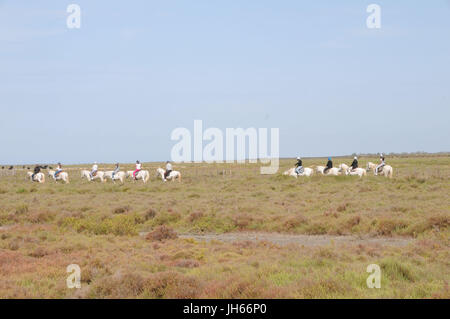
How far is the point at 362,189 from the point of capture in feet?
97.9

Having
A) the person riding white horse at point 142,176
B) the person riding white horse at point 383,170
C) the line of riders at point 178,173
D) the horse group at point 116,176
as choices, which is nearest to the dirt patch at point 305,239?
the line of riders at point 178,173

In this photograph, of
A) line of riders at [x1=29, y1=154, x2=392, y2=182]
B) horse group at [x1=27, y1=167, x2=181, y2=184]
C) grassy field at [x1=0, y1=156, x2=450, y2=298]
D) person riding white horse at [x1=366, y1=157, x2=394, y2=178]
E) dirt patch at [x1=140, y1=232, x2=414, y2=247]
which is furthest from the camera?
horse group at [x1=27, y1=167, x2=181, y2=184]

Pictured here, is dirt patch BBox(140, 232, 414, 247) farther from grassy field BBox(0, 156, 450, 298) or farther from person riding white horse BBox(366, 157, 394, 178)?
person riding white horse BBox(366, 157, 394, 178)

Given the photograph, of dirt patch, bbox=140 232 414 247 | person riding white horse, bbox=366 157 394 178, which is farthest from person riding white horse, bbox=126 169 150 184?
dirt patch, bbox=140 232 414 247

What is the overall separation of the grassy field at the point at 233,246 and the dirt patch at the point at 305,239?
17 cm

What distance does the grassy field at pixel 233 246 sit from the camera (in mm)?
9523

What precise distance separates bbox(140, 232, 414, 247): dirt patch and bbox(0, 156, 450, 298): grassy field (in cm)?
17

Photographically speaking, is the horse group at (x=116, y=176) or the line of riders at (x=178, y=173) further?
the horse group at (x=116, y=176)

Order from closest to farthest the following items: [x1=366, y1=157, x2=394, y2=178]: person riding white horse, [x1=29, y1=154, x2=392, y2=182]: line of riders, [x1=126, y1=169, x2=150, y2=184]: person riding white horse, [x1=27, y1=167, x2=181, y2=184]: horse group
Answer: [x1=366, y1=157, x2=394, y2=178]: person riding white horse
[x1=29, y1=154, x2=392, y2=182]: line of riders
[x1=126, y1=169, x2=150, y2=184]: person riding white horse
[x1=27, y1=167, x2=181, y2=184]: horse group

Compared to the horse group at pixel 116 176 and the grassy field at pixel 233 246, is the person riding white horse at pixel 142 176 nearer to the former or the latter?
the horse group at pixel 116 176

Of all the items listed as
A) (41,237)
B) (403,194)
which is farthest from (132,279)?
(403,194)

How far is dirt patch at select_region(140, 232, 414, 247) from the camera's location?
51.3 feet

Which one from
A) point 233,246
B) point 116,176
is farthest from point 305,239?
point 116,176
